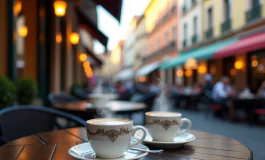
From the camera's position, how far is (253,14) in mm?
12281

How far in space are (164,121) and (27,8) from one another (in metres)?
5.99

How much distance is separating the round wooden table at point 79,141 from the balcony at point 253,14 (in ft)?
39.1

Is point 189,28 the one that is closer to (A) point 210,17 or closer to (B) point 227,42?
(A) point 210,17

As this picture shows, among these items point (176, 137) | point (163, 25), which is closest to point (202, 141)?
point (176, 137)

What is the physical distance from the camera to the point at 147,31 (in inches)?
1489

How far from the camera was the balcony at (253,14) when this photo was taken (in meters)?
11.8

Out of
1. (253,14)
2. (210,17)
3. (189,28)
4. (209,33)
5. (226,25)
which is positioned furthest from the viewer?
(189,28)

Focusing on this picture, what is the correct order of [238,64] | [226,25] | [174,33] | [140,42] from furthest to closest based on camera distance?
1. [140,42]
2. [174,33]
3. [226,25]
4. [238,64]

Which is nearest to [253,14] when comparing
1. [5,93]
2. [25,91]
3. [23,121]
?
[25,91]

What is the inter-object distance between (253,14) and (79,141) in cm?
1276

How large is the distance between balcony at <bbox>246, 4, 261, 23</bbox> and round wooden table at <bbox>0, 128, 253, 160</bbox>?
11904 mm

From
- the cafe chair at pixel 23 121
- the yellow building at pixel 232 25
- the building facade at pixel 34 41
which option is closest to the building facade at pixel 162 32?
the yellow building at pixel 232 25

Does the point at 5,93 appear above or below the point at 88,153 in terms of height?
above

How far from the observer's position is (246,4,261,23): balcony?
1184 cm
